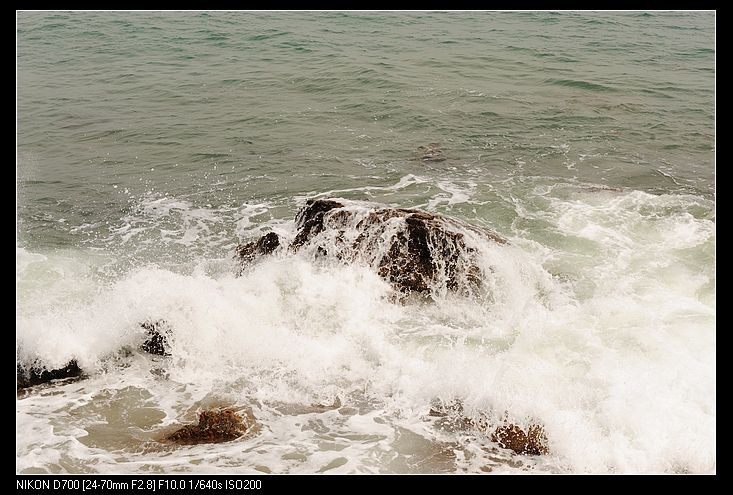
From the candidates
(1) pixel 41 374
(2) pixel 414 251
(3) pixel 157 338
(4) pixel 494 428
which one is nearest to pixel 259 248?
(3) pixel 157 338

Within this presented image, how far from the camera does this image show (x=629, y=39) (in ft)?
87.8

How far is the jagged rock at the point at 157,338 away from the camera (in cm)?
793

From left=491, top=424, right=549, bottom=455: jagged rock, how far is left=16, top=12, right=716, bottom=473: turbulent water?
5.5 inches

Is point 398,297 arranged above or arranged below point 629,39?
below

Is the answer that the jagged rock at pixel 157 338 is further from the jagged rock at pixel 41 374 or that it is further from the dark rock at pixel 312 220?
the dark rock at pixel 312 220

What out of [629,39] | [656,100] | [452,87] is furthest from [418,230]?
[629,39]

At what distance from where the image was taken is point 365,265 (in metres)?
9.12

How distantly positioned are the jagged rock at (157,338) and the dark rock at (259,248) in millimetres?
2016

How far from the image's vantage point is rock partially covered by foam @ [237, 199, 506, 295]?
8969 millimetres

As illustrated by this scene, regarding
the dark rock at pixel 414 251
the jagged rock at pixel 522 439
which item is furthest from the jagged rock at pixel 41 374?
the jagged rock at pixel 522 439

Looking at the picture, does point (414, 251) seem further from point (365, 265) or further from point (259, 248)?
point (259, 248)

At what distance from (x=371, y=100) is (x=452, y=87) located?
286 cm

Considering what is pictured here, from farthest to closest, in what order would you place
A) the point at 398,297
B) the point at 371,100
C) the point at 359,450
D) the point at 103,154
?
the point at 371,100 → the point at 103,154 → the point at 398,297 → the point at 359,450
